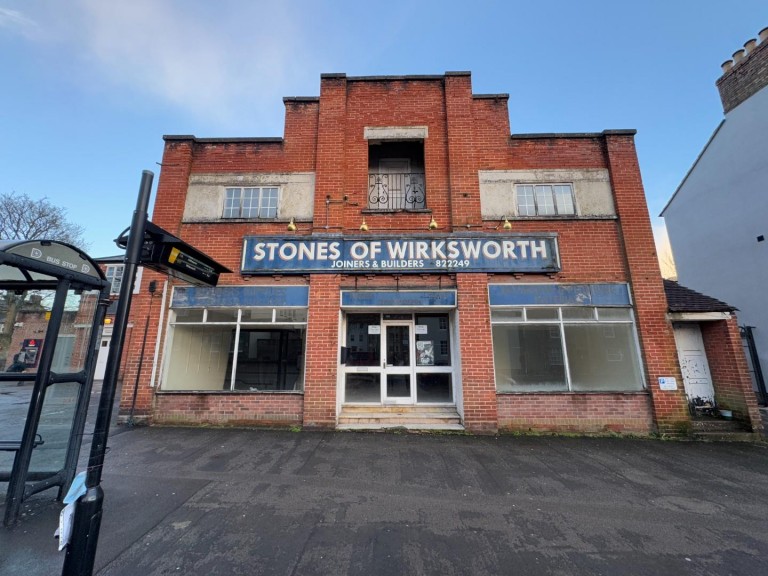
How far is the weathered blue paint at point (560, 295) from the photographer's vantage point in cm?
790

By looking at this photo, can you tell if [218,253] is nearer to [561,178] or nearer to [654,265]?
[561,178]

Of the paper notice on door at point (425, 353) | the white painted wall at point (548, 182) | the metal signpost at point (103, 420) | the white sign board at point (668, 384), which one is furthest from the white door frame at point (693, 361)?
the metal signpost at point (103, 420)

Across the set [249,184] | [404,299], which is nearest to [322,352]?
[404,299]

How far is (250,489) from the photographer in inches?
175

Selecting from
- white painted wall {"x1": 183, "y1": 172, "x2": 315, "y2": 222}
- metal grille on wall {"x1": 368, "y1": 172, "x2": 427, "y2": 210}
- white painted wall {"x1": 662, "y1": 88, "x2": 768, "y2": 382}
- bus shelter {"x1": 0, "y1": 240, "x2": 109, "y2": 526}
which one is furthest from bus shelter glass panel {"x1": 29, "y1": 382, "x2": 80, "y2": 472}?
white painted wall {"x1": 662, "y1": 88, "x2": 768, "y2": 382}

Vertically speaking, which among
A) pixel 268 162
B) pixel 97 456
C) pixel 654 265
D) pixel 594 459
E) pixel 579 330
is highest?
pixel 268 162

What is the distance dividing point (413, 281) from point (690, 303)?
22.8ft

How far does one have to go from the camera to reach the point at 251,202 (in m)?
8.77

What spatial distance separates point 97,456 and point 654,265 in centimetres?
1067

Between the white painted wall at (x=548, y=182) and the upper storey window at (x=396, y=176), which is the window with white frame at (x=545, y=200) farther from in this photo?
the upper storey window at (x=396, y=176)

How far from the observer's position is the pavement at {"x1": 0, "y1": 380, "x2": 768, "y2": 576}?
9.95ft

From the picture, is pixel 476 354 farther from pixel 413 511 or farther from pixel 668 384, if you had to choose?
pixel 668 384

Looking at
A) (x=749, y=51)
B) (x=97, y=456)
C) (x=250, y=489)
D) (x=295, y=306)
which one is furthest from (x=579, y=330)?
(x=749, y=51)

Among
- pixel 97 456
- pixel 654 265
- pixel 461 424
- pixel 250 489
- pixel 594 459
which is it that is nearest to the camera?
pixel 97 456
